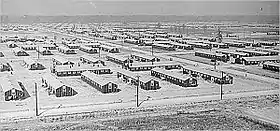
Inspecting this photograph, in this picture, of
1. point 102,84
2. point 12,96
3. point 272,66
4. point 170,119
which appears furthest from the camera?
point 272,66

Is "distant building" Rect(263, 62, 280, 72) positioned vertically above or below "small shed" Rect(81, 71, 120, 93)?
above

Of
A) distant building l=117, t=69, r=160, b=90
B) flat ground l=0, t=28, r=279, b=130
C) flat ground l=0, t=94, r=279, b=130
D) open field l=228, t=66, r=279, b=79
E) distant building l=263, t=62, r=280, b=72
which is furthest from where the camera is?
distant building l=263, t=62, r=280, b=72

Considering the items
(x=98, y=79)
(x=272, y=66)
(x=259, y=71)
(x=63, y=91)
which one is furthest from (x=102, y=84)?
(x=272, y=66)

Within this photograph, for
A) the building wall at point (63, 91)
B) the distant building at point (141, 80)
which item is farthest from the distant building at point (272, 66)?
the building wall at point (63, 91)

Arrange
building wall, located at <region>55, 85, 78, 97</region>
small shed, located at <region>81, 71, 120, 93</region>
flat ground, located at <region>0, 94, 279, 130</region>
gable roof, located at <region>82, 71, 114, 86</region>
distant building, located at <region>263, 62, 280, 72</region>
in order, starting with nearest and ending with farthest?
flat ground, located at <region>0, 94, 279, 130</region> → building wall, located at <region>55, 85, 78, 97</region> → small shed, located at <region>81, 71, 120, 93</region> → gable roof, located at <region>82, 71, 114, 86</region> → distant building, located at <region>263, 62, 280, 72</region>

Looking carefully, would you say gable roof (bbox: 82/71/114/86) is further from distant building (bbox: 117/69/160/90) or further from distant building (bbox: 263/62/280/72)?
distant building (bbox: 263/62/280/72)

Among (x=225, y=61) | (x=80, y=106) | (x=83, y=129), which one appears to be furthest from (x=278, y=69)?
(x=83, y=129)

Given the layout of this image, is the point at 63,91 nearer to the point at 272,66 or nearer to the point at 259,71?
the point at 259,71

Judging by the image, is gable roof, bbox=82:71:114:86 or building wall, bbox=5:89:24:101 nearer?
building wall, bbox=5:89:24:101

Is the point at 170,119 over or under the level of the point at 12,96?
under

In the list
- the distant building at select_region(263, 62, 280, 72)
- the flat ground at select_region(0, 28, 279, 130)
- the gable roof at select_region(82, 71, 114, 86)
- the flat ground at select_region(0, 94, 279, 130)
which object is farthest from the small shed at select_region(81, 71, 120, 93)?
the distant building at select_region(263, 62, 280, 72)

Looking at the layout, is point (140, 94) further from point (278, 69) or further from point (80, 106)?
point (278, 69)

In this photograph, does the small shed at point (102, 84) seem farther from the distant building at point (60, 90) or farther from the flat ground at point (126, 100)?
the distant building at point (60, 90)
